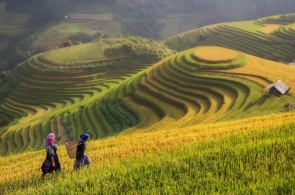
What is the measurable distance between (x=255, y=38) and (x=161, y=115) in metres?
57.1

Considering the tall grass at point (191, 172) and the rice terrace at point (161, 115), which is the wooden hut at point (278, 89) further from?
the tall grass at point (191, 172)

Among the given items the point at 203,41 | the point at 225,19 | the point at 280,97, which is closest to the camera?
the point at 280,97

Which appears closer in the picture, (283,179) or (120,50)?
(283,179)

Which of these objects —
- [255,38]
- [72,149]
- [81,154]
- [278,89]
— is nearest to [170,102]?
[278,89]

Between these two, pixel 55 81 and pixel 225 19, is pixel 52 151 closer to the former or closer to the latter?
pixel 55 81

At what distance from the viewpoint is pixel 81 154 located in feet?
33.9

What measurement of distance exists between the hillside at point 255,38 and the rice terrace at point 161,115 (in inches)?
11.4

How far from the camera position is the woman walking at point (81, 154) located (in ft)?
32.9

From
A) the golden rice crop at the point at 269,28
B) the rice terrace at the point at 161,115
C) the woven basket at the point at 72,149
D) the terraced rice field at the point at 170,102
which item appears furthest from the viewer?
the golden rice crop at the point at 269,28

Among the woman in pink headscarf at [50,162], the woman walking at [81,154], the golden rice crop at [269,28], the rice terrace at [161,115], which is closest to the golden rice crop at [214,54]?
the rice terrace at [161,115]

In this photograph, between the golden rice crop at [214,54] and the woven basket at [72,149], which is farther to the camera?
the golden rice crop at [214,54]

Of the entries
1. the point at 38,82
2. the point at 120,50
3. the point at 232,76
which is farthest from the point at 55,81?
the point at 232,76

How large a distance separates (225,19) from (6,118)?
403 ft

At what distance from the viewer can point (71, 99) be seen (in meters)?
56.0
